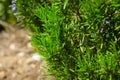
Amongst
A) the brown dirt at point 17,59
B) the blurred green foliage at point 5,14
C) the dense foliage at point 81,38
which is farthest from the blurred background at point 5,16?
the dense foliage at point 81,38

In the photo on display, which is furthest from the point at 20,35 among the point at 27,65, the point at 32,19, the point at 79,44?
the point at 79,44

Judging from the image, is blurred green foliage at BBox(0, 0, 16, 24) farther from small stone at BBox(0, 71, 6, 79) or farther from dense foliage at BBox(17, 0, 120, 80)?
dense foliage at BBox(17, 0, 120, 80)

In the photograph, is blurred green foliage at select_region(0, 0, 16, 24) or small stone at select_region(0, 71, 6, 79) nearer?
→ small stone at select_region(0, 71, 6, 79)

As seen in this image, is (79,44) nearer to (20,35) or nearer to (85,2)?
(85,2)

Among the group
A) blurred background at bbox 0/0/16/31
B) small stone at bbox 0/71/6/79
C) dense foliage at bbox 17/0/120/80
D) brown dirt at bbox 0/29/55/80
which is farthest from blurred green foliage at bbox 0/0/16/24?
dense foliage at bbox 17/0/120/80

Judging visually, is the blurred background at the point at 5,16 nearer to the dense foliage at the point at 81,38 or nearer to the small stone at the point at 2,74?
the small stone at the point at 2,74

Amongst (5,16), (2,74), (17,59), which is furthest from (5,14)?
(2,74)
